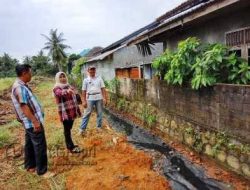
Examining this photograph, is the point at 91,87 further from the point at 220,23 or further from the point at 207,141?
the point at 220,23

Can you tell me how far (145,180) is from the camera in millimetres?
4844

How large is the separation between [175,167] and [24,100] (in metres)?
3.19

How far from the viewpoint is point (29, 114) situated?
16.0ft

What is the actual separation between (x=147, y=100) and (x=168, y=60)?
264cm

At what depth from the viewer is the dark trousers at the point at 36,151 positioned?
201 inches

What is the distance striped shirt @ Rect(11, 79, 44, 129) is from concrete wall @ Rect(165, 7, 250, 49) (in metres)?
4.44

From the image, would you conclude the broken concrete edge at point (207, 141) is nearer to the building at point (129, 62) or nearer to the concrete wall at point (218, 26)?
the concrete wall at point (218, 26)

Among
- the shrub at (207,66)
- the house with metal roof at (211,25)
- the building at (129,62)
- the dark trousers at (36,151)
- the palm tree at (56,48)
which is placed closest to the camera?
the dark trousers at (36,151)

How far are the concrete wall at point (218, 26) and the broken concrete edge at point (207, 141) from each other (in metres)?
2.21

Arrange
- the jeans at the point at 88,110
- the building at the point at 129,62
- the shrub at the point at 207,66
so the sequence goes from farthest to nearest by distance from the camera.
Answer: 1. the building at the point at 129,62
2. the jeans at the point at 88,110
3. the shrub at the point at 207,66

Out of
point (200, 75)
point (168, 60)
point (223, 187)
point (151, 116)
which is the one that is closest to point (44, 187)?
point (223, 187)

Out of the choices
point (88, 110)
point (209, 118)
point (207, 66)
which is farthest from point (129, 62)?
point (207, 66)

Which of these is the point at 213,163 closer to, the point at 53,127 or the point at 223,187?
the point at 223,187

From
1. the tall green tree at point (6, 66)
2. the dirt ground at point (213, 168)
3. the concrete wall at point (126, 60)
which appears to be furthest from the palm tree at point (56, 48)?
the dirt ground at point (213, 168)
